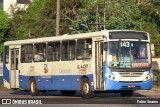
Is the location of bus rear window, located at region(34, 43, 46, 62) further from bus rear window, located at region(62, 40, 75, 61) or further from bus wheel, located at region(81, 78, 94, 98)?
bus wheel, located at region(81, 78, 94, 98)

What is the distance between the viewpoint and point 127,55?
2595cm

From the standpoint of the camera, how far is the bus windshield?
25.8 m

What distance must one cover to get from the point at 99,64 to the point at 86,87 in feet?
4.57

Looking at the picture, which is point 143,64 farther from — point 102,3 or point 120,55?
point 102,3

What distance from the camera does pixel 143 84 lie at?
86.4ft

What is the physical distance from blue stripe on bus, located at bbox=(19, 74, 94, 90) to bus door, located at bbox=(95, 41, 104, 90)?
359mm

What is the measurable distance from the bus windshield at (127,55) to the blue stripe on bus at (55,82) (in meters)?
1.49

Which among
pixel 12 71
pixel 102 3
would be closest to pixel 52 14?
pixel 102 3

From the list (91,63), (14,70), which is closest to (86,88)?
(91,63)

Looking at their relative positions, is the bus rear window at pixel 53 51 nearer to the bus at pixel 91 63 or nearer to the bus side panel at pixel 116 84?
the bus at pixel 91 63

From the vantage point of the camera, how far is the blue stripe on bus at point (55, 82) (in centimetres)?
2806

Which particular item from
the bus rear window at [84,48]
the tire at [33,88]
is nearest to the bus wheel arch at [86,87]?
the bus rear window at [84,48]

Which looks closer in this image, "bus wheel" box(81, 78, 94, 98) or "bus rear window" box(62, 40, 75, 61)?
"bus wheel" box(81, 78, 94, 98)

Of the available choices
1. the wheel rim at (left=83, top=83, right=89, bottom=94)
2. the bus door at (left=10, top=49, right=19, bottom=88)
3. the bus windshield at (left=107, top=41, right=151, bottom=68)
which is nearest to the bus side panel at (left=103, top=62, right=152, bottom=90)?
the bus windshield at (left=107, top=41, right=151, bottom=68)
